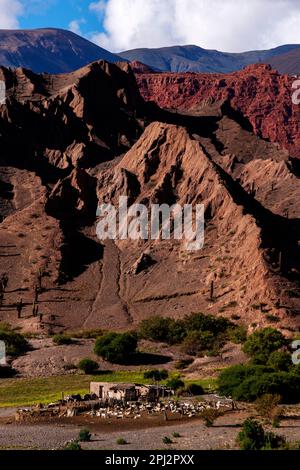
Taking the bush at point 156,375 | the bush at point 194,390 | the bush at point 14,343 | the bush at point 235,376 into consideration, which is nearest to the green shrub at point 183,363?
the bush at point 156,375

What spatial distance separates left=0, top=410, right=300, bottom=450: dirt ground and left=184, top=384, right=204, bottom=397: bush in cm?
1002

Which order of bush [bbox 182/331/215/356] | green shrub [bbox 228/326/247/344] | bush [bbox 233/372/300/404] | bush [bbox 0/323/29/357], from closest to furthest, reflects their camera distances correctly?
bush [bbox 233/372/300/404] < bush [bbox 0/323/29/357] < bush [bbox 182/331/215/356] < green shrub [bbox 228/326/247/344]

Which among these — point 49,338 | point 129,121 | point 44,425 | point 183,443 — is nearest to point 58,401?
point 44,425

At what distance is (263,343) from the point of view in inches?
3593

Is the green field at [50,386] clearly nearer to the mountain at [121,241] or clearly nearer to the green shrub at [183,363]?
the green shrub at [183,363]

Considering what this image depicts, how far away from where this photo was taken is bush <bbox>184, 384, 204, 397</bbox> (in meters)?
75.1

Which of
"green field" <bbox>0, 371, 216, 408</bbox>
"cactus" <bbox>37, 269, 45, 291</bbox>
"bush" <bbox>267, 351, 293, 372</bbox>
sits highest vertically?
"cactus" <bbox>37, 269, 45, 291</bbox>

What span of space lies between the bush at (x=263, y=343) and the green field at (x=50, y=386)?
24.4 feet

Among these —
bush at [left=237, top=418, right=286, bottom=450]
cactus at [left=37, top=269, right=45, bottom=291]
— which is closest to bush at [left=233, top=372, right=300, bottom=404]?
bush at [left=237, top=418, right=286, bottom=450]

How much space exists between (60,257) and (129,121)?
65.6 meters

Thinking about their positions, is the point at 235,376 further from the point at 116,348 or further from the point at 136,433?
the point at 116,348

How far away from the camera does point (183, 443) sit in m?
52.8

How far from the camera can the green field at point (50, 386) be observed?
76.6 m

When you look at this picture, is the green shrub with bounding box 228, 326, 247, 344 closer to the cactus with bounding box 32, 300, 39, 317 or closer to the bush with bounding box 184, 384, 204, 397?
the bush with bounding box 184, 384, 204, 397
